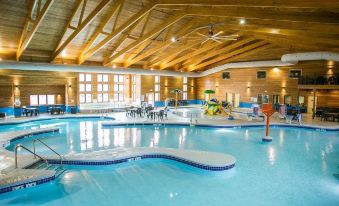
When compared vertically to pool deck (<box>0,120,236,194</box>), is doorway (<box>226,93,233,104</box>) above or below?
above

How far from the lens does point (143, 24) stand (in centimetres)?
1365

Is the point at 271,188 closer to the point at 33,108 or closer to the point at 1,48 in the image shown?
the point at 1,48

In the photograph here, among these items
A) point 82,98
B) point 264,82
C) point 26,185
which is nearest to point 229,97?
point 264,82

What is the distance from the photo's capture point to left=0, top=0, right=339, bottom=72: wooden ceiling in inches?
319

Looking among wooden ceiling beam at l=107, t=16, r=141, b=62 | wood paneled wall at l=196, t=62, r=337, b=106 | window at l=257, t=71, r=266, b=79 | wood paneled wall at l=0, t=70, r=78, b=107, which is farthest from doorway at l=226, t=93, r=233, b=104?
wood paneled wall at l=0, t=70, r=78, b=107

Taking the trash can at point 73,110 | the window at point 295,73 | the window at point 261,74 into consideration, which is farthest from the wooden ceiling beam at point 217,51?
the trash can at point 73,110

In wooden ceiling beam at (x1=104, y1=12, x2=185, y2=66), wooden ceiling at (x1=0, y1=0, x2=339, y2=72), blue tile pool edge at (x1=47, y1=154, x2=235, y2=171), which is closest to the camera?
blue tile pool edge at (x1=47, y1=154, x2=235, y2=171)

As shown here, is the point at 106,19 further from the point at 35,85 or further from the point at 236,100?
the point at 236,100

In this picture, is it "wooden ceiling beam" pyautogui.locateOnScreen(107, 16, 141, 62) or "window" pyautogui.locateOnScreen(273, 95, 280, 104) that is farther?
"window" pyautogui.locateOnScreen(273, 95, 280, 104)

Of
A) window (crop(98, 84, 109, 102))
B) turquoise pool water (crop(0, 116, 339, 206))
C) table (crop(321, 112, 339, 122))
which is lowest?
turquoise pool water (crop(0, 116, 339, 206))

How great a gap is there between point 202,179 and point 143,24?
9958 millimetres

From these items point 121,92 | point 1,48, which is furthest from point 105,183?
point 121,92

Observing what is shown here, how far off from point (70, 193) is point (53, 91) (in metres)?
13.4

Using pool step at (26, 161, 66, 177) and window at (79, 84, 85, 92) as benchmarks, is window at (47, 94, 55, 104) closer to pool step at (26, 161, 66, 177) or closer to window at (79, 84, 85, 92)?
window at (79, 84, 85, 92)
